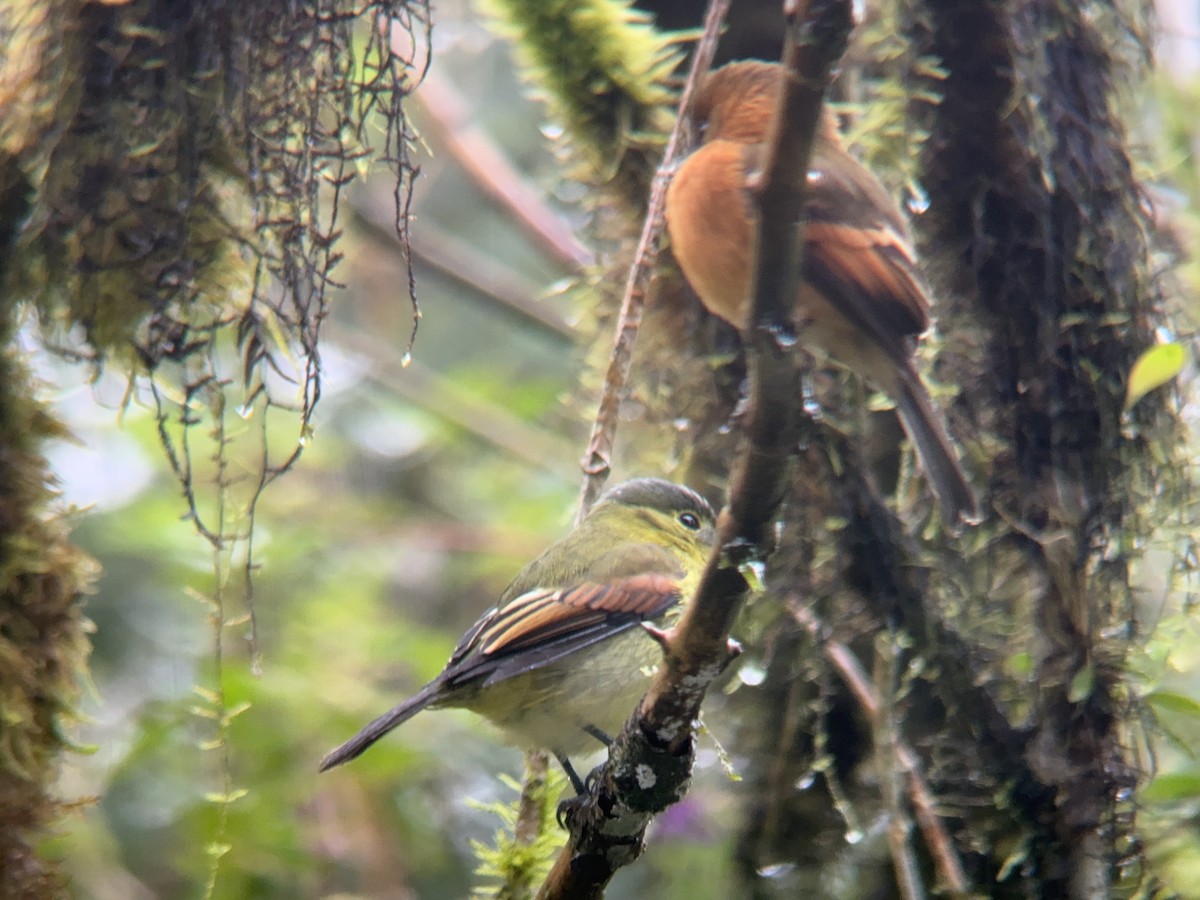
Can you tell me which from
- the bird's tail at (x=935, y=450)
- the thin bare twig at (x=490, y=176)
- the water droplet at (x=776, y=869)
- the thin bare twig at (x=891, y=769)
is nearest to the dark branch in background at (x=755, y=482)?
the thin bare twig at (x=891, y=769)

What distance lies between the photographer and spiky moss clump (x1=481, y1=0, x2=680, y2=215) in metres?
3.32

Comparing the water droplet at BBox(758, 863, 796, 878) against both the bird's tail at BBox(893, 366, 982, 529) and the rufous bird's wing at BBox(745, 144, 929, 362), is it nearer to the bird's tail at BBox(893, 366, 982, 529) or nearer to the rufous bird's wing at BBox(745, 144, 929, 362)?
the bird's tail at BBox(893, 366, 982, 529)

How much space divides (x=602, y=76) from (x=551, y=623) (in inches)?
60.2

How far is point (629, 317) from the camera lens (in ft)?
8.59

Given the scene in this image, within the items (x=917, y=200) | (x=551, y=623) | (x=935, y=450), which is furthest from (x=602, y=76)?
(x=551, y=623)

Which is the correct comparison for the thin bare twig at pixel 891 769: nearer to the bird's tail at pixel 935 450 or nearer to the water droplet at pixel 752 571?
the bird's tail at pixel 935 450

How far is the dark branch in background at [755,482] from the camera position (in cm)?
147

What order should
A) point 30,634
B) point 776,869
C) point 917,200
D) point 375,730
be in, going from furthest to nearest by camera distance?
point 776,869, point 917,200, point 30,634, point 375,730

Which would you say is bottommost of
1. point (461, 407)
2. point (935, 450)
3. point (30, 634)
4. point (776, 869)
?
point (776, 869)

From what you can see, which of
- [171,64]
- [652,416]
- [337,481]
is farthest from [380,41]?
[337,481]

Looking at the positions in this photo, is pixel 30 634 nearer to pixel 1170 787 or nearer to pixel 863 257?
pixel 863 257

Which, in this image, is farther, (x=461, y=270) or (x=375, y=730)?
(x=461, y=270)

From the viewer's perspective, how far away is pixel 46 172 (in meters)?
2.78

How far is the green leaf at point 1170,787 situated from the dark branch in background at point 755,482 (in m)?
1.48
